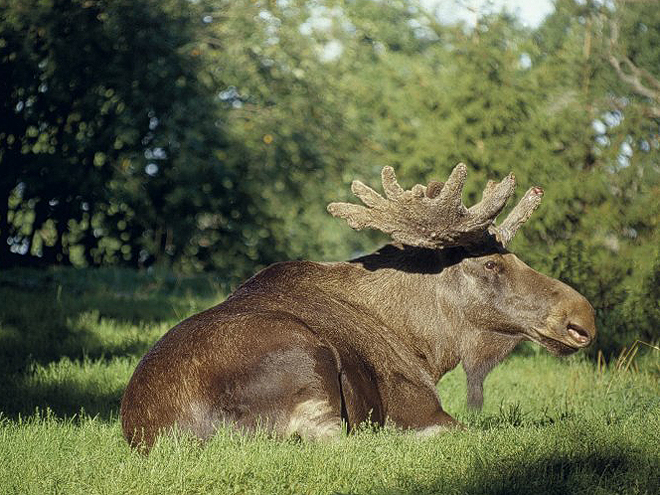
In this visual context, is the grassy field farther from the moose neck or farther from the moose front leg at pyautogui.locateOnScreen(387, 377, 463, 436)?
the moose neck

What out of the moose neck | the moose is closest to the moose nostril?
the moose

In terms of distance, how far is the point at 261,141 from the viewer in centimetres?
2112

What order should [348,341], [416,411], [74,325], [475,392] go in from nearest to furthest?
[348,341]
[416,411]
[475,392]
[74,325]

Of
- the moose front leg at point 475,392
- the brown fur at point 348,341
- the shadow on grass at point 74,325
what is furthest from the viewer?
the shadow on grass at point 74,325

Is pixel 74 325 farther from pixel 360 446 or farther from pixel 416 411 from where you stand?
pixel 360 446

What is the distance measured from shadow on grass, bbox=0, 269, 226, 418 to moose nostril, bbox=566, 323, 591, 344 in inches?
137

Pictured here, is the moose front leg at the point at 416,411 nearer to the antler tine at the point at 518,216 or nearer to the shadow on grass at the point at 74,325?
the antler tine at the point at 518,216

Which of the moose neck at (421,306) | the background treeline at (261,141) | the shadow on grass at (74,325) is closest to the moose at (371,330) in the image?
the moose neck at (421,306)

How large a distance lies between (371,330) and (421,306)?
53cm

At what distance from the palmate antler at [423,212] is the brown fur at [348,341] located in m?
0.48

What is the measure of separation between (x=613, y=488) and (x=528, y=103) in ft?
36.9

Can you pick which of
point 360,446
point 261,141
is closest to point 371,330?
point 360,446

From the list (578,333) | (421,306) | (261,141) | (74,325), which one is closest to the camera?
(578,333)

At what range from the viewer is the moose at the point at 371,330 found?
624 centimetres
